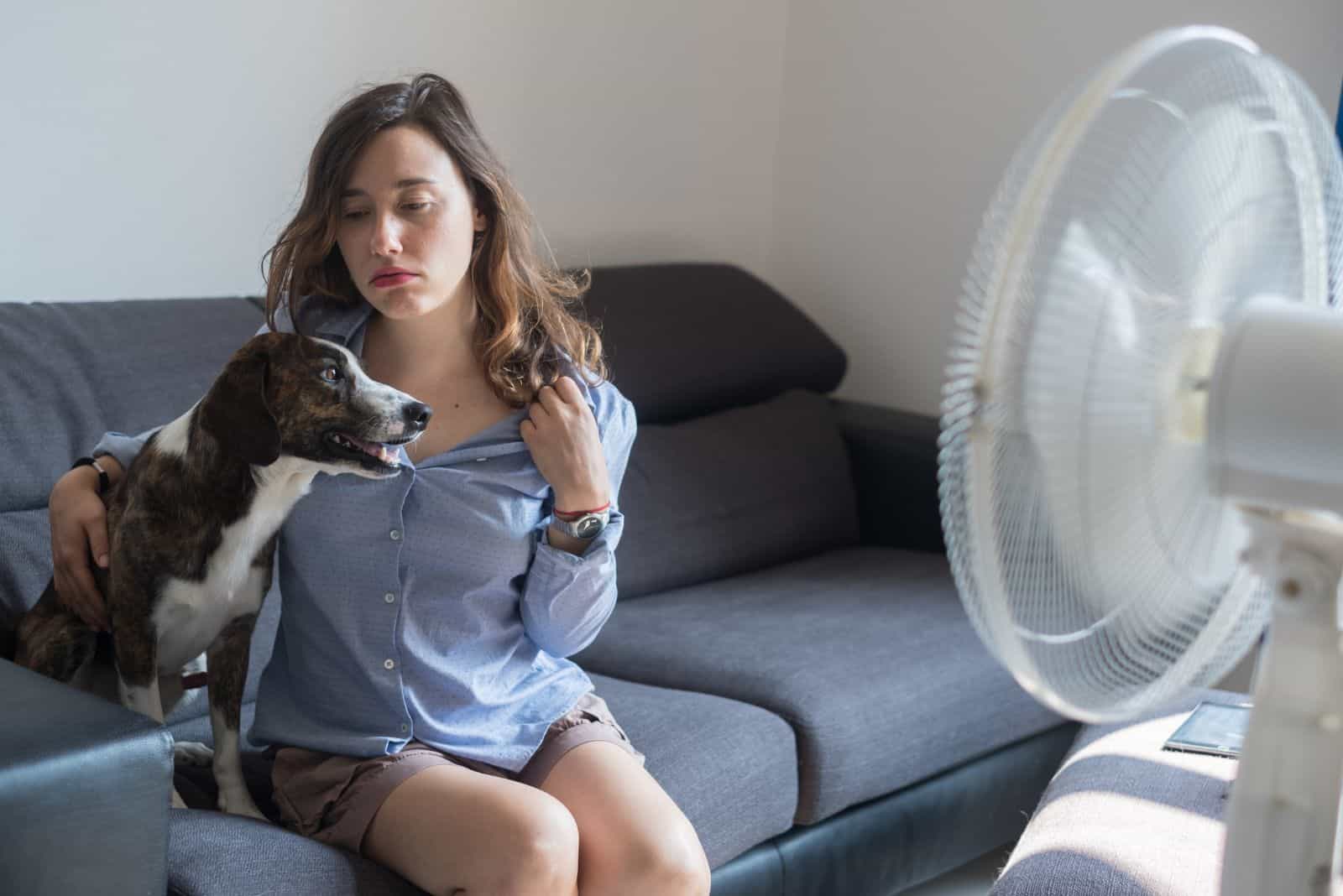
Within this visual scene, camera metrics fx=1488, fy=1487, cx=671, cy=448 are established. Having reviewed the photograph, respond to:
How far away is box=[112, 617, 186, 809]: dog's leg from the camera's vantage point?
62.7 inches

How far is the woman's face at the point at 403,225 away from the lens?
1.66 meters

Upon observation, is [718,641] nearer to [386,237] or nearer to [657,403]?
[657,403]

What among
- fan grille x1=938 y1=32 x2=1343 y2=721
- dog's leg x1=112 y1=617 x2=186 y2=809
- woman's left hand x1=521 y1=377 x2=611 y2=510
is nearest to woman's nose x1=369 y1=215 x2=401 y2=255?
woman's left hand x1=521 y1=377 x2=611 y2=510

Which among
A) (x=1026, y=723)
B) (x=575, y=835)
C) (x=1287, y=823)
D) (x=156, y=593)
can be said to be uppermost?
(x=1287, y=823)

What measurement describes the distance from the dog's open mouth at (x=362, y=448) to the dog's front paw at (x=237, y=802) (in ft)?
1.31

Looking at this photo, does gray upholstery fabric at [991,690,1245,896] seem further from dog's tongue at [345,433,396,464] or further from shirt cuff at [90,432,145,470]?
shirt cuff at [90,432,145,470]

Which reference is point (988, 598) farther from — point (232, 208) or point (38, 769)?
point (232, 208)

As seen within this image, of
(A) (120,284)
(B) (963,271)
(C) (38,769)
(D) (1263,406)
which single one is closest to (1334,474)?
(D) (1263,406)

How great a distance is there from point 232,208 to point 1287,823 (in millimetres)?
2123

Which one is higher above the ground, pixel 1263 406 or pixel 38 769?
pixel 1263 406

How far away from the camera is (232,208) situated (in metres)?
2.63

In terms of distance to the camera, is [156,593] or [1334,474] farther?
[156,593]

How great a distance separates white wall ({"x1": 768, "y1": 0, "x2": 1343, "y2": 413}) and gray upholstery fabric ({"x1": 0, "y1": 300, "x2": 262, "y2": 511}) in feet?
6.04

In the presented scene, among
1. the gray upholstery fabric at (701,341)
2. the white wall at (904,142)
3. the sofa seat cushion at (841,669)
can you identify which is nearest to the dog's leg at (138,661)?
the sofa seat cushion at (841,669)
